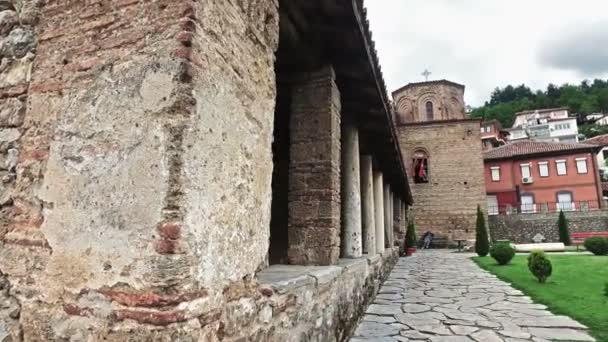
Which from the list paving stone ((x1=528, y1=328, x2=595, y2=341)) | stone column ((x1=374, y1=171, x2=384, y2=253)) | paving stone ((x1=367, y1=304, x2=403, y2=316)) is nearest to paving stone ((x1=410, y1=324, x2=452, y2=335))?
paving stone ((x1=367, y1=304, x2=403, y2=316))

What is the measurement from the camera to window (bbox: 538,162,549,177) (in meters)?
30.8

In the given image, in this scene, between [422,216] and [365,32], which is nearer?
[365,32]

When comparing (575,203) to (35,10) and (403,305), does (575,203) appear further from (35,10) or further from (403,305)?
(35,10)

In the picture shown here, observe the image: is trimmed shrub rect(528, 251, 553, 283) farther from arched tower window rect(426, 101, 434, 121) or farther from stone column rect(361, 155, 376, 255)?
arched tower window rect(426, 101, 434, 121)

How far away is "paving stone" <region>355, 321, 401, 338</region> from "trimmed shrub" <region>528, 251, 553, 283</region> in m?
4.46

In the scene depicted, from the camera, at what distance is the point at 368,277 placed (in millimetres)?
5484

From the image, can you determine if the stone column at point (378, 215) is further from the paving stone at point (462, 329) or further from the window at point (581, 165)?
the window at point (581, 165)

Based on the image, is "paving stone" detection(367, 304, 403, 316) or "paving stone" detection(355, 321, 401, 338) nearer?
"paving stone" detection(355, 321, 401, 338)

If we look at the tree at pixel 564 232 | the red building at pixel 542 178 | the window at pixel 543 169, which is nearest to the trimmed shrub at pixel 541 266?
the tree at pixel 564 232

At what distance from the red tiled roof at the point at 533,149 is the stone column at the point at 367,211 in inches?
1157

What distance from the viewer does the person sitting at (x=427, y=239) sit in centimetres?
2348

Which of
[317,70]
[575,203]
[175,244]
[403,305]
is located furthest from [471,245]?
[175,244]

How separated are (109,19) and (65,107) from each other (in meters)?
0.44

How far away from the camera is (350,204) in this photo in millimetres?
5285
